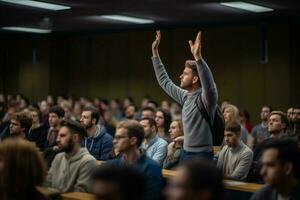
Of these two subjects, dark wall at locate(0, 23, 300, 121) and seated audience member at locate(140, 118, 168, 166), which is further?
dark wall at locate(0, 23, 300, 121)

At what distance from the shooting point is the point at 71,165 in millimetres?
3826

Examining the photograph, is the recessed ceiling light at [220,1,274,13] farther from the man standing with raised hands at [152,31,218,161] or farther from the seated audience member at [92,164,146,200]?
the seated audience member at [92,164,146,200]

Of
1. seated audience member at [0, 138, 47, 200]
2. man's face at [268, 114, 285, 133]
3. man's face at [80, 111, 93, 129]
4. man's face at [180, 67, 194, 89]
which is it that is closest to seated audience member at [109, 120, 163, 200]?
man's face at [180, 67, 194, 89]

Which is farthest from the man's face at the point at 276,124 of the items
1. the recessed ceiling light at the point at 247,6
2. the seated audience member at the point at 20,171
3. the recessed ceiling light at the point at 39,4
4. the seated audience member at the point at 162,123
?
the recessed ceiling light at the point at 39,4

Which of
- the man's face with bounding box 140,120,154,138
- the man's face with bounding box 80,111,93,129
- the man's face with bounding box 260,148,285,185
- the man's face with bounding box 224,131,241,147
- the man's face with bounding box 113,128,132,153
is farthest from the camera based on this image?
the man's face with bounding box 80,111,93,129

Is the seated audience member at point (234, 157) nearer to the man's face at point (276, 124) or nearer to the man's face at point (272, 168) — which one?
the man's face at point (276, 124)

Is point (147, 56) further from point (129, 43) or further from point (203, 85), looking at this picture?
point (203, 85)

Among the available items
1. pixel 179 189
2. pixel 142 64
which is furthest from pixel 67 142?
pixel 142 64

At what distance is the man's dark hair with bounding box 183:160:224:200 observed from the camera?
1812 millimetres

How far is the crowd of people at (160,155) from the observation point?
74.4 inches

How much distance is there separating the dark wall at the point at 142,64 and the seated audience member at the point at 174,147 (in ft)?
16.3

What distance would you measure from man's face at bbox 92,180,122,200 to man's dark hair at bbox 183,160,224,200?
11.3 inches

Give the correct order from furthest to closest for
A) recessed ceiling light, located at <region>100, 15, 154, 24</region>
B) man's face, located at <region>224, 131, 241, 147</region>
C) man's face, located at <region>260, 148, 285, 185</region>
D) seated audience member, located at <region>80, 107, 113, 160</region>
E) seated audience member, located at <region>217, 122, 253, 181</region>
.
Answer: recessed ceiling light, located at <region>100, 15, 154, 24</region>, seated audience member, located at <region>80, 107, 113, 160</region>, man's face, located at <region>224, 131, 241, 147</region>, seated audience member, located at <region>217, 122, 253, 181</region>, man's face, located at <region>260, 148, 285, 185</region>

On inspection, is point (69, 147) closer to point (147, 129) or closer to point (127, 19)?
point (147, 129)
